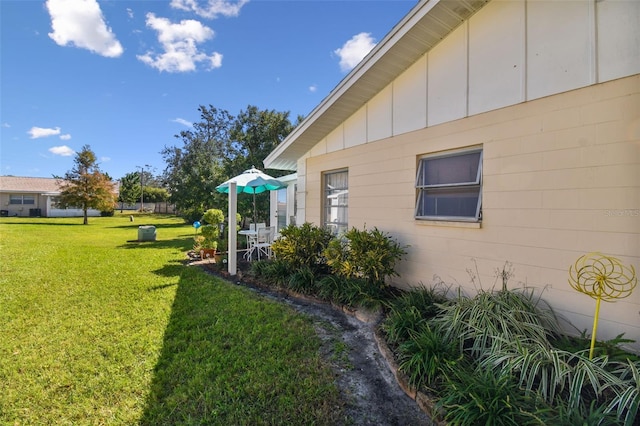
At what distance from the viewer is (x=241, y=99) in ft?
64.6

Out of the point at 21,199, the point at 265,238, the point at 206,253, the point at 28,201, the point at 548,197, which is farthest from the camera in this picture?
the point at 28,201

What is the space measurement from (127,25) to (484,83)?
11413 millimetres

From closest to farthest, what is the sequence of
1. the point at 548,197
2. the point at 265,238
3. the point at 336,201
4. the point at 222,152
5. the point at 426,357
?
the point at 426,357, the point at 548,197, the point at 336,201, the point at 265,238, the point at 222,152

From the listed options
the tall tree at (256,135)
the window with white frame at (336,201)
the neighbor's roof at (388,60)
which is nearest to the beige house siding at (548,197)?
the neighbor's roof at (388,60)

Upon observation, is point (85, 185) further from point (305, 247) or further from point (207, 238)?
point (305, 247)

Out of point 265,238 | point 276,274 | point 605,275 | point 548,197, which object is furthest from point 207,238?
point 605,275

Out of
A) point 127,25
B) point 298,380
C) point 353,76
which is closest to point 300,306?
point 298,380

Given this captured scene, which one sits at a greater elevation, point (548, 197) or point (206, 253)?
point (548, 197)

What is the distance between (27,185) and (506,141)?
1872 inches

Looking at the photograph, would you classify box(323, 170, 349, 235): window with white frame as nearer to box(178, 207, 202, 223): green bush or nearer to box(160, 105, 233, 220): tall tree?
box(160, 105, 233, 220): tall tree

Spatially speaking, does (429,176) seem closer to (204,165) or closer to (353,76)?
(353,76)

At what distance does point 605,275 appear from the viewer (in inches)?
107

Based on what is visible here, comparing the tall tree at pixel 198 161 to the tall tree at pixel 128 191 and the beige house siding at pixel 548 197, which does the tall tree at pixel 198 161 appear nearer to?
the tall tree at pixel 128 191

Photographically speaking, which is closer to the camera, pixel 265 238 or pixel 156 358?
pixel 156 358
